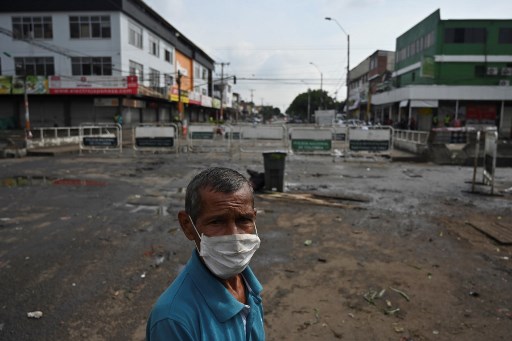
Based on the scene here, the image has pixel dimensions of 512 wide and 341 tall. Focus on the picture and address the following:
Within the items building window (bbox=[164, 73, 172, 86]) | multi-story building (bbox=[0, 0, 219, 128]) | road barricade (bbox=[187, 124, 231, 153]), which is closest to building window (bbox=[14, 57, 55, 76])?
multi-story building (bbox=[0, 0, 219, 128])

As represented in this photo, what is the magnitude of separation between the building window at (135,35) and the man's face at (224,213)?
135 ft

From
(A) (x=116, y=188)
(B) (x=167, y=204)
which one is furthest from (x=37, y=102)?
(B) (x=167, y=204)

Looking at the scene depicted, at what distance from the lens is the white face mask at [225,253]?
5.32 feet

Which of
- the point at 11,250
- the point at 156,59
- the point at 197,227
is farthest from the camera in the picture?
the point at 156,59

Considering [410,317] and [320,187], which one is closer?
[410,317]

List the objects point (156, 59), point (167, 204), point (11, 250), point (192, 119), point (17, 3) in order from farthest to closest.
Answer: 1. point (192, 119)
2. point (156, 59)
3. point (17, 3)
4. point (167, 204)
5. point (11, 250)

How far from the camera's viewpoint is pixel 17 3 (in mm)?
37531

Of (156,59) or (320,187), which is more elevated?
(156,59)

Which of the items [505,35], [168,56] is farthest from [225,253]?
[168,56]

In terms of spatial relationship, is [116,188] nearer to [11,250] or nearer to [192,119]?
[11,250]

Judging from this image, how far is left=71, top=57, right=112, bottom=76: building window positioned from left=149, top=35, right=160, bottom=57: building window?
300 inches

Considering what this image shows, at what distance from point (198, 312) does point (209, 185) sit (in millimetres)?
479

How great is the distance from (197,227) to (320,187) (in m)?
9.77

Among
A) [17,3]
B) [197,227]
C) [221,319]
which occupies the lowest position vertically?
[221,319]
